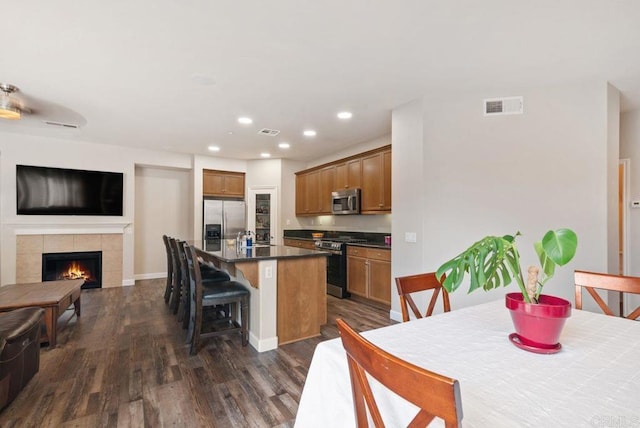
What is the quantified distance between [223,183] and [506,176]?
5.39 meters

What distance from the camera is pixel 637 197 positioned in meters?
3.68

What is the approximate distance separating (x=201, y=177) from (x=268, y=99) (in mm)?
3543

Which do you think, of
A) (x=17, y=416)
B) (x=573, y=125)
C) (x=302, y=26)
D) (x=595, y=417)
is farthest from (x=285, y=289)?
(x=573, y=125)

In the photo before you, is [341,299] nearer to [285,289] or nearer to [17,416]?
[285,289]

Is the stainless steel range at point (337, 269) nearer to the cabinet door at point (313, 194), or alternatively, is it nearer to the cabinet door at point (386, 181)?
the cabinet door at point (386, 181)

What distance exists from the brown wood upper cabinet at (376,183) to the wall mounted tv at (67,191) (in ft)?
15.0

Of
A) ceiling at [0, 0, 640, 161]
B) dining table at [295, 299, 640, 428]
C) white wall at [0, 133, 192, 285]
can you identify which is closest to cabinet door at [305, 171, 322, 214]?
ceiling at [0, 0, 640, 161]

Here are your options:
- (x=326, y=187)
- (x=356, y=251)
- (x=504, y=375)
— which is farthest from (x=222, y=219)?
(x=504, y=375)

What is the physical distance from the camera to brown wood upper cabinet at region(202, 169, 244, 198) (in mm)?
6516

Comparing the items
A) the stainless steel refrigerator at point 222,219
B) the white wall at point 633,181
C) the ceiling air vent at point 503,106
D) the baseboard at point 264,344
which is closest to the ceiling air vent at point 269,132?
the stainless steel refrigerator at point 222,219

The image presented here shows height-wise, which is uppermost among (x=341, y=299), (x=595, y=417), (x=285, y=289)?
(x=595, y=417)

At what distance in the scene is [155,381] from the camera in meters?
2.37

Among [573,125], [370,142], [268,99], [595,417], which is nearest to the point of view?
[595,417]

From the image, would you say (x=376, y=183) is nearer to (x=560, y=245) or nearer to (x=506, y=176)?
(x=506, y=176)
